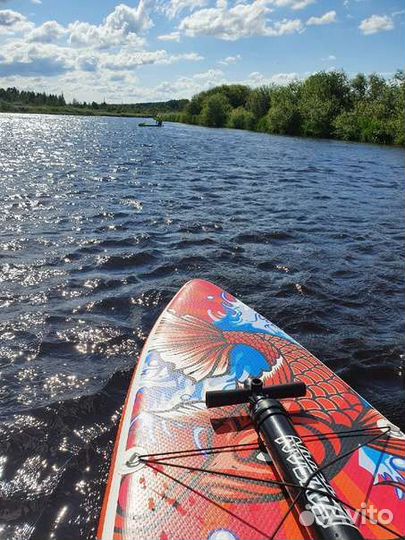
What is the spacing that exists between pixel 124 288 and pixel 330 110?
4411 centimetres

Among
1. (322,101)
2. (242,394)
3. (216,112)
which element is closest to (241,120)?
(216,112)


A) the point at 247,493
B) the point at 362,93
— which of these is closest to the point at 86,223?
the point at 247,493

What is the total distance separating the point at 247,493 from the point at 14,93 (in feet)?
681

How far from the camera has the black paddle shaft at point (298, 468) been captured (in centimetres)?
228

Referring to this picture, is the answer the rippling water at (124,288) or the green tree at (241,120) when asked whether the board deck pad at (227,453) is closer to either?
the rippling water at (124,288)

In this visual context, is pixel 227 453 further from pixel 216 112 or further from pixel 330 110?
pixel 216 112

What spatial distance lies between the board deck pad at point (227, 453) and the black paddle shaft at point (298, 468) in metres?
0.13

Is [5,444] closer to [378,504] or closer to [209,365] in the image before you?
[209,365]

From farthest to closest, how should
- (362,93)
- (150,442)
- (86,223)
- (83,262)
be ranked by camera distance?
(362,93)
(86,223)
(83,262)
(150,442)

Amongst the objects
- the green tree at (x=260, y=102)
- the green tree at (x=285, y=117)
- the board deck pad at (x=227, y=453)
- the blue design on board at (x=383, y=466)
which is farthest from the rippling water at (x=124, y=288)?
the green tree at (x=260, y=102)

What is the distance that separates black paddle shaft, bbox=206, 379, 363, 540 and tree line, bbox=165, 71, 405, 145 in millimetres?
36281

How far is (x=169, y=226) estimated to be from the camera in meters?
10.6

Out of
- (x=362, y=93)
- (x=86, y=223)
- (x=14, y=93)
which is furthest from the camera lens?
(x=14, y=93)

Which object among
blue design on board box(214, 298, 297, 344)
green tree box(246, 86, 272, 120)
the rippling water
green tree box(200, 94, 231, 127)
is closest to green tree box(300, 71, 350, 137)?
green tree box(246, 86, 272, 120)
